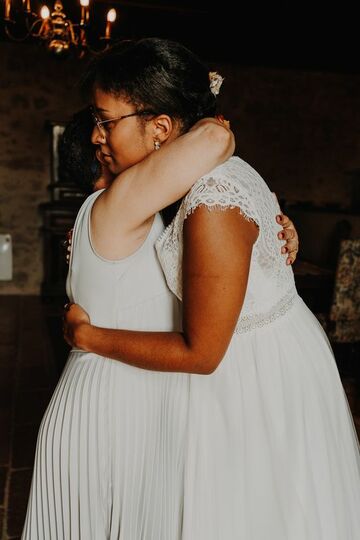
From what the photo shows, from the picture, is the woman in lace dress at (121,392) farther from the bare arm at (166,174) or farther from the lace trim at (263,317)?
the lace trim at (263,317)

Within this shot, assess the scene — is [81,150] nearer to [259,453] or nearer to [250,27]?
[259,453]

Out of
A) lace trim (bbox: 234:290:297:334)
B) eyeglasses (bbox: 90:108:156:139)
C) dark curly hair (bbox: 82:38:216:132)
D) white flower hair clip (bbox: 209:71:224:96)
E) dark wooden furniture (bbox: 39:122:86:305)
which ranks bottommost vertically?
lace trim (bbox: 234:290:297:334)

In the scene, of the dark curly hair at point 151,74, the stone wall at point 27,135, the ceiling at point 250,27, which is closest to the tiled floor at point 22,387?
the stone wall at point 27,135

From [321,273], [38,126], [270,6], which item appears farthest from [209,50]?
[321,273]

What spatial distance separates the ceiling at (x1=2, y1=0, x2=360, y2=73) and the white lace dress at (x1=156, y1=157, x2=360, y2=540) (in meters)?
5.75

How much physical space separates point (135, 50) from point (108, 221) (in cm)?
37

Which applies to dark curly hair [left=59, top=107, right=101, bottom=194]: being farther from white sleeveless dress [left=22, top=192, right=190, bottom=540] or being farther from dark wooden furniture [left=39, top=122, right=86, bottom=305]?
dark wooden furniture [left=39, top=122, right=86, bottom=305]

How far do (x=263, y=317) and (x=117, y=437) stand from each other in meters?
0.44

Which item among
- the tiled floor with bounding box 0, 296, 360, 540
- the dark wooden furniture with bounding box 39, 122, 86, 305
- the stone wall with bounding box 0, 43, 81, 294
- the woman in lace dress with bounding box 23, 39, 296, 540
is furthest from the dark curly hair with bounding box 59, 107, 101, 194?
the stone wall with bounding box 0, 43, 81, 294

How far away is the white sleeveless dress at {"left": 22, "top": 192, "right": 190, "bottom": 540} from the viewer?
3.75ft

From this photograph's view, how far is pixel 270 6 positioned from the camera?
5.97m

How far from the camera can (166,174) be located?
0.97 metres

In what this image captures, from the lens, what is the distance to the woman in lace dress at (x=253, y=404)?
105 centimetres

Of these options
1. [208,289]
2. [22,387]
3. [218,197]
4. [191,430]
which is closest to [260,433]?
[191,430]
